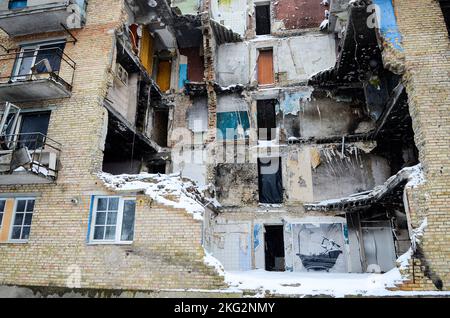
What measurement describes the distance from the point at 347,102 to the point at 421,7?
5.49 meters

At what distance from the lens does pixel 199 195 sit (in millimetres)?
11102

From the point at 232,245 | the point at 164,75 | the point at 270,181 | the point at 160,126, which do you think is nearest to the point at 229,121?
the point at 270,181

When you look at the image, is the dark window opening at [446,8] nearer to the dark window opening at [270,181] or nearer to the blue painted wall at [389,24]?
the blue painted wall at [389,24]

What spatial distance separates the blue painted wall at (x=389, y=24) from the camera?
9.18 m

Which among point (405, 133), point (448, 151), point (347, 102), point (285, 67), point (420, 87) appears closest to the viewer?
point (448, 151)

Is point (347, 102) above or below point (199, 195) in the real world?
above

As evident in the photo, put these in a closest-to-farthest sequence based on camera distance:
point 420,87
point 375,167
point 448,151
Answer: point 448,151 → point 420,87 → point 375,167

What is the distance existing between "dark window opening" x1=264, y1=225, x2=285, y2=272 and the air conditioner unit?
913cm

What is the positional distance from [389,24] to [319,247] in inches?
344

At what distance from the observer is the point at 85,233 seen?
880 cm

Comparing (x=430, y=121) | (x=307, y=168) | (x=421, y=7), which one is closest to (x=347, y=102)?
(x=307, y=168)

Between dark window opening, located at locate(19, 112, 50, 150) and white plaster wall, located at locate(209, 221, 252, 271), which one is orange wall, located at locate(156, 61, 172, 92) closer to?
dark window opening, located at locate(19, 112, 50, 150)

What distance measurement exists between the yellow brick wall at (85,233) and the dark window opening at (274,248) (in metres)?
5.75

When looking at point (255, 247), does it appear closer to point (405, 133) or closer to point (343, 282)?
point (343, 282)
